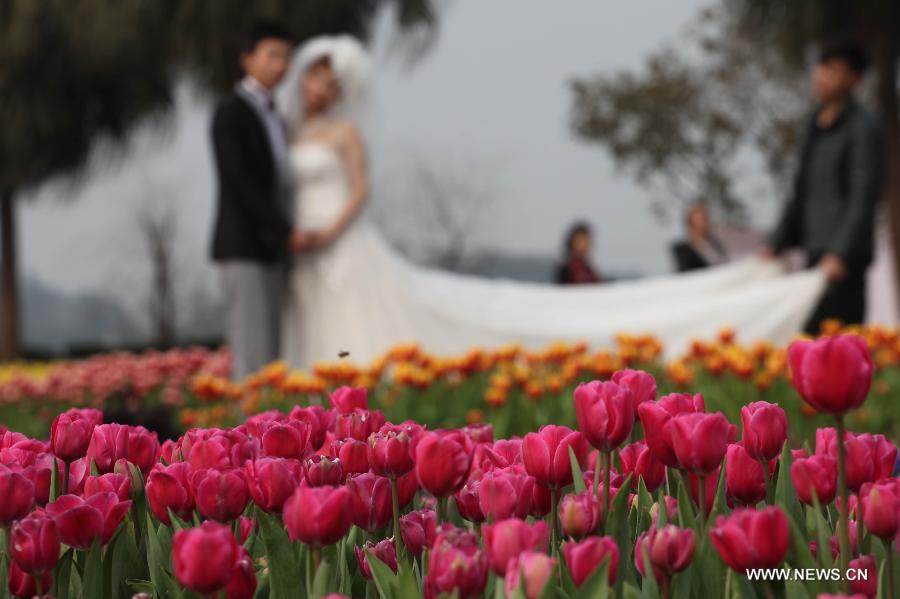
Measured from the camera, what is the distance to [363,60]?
22.5 ft

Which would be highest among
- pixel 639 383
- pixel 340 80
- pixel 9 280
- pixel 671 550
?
pixel 340 80

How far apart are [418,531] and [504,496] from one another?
127mm

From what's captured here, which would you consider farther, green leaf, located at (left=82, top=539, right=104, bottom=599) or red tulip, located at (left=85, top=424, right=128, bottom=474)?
red tulip, located at (left=85, top=424, right=128, bottom=474)

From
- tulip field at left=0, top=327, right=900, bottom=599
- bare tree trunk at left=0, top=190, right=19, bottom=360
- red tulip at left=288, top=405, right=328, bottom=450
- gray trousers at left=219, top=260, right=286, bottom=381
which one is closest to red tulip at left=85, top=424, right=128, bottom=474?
tulip field at left=0, top=327, right=900, bottom=599

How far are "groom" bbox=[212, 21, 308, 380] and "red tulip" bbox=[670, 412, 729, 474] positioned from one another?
5073 millimetres

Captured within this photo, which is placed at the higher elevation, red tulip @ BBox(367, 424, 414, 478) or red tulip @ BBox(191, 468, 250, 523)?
red tulip @ BBox(367, 424, 414, 478)

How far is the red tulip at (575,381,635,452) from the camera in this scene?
1.20 m

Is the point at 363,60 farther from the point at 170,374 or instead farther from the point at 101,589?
the point at 101,589

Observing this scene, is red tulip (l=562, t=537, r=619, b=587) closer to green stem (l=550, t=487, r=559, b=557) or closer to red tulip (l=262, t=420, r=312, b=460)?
green stem (l=550, t=487, r=559, b=557)

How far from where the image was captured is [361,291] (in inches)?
265

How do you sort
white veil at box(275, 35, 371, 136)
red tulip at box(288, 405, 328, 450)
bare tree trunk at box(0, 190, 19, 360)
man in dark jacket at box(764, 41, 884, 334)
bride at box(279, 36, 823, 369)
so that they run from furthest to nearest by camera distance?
bare tree trunk at box(0, 190, 19, 360), white veil at box(275, 35, 371, 136), bride at box(279, 36, 823, 369), man in dark jacket at box(764, 41, 884, 334), red tulip at box(288, 405, 328, 450)

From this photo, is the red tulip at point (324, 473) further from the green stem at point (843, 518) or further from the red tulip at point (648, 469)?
the green stem at point (843, 518)

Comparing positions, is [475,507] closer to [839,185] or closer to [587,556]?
[587,556]

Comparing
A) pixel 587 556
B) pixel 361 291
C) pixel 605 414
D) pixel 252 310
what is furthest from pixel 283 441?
pixel 361 291
